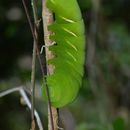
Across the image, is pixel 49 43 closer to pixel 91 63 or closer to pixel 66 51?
pixel 66 51

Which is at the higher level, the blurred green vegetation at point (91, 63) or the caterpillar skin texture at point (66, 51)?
the caterpillar skin texture at point (66, 51)

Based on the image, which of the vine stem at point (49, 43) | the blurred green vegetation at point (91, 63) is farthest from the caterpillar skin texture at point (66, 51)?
the blurred green vegetation at point (91, 63)

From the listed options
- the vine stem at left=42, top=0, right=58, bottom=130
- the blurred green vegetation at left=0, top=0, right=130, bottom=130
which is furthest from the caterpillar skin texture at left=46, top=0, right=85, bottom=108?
the blurred green vegetation at left=0, top=0, right=130, bottom=130

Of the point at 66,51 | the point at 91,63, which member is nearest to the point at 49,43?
the point at 66,51

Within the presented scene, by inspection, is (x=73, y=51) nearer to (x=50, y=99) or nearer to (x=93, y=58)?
(x=50, y=99)

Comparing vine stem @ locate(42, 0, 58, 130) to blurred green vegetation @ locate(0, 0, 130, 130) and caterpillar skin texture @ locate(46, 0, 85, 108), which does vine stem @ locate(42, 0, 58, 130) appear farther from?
blurred green vegetation @ locate(0, 0, 130, 130)

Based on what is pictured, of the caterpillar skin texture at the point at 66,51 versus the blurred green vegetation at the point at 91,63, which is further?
the blurred green vegetation at the point at 91,63

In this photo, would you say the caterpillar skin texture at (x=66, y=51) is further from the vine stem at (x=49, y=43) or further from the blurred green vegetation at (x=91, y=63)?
the blurred green vegetation at (x=91, y=63)
